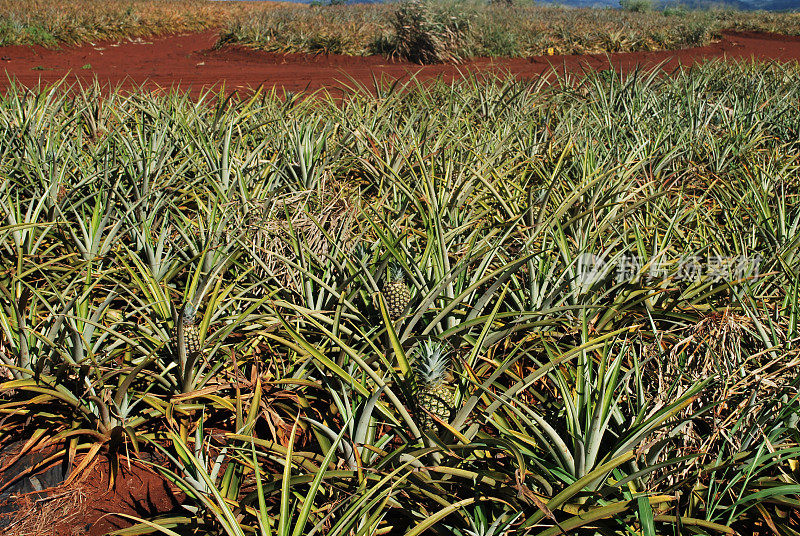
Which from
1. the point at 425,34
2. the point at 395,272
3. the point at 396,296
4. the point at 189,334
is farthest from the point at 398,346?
the point at 425,34

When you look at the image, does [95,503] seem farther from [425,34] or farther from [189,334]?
[425,34]

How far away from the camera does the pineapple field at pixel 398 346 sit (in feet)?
4.46

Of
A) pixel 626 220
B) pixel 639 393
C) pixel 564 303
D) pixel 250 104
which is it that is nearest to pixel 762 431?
pixel 639 393

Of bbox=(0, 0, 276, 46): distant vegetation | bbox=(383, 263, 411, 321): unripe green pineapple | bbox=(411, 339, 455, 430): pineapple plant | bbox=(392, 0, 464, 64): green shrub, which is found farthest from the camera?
bbox=(0, 0, 276, 46): distant vegetation

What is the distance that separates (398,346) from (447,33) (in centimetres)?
1083

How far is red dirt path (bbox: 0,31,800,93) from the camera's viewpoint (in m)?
8.62

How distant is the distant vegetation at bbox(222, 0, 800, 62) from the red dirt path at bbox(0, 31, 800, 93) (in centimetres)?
41

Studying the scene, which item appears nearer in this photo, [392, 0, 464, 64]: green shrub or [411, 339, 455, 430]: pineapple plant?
[411, 339, 455, 430]: pineapple plant

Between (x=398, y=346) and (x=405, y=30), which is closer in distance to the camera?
(x=398, y=346)

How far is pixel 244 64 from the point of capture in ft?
36.4

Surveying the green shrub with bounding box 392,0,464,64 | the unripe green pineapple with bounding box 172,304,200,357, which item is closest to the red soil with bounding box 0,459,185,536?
the unripe green pineapple with bounding box 172,304,200,357

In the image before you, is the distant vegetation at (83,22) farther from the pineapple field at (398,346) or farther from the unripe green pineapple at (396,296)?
the unripe green pineapple at (396,296)

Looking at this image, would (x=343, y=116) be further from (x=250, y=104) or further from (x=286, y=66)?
(x=286, y=66)

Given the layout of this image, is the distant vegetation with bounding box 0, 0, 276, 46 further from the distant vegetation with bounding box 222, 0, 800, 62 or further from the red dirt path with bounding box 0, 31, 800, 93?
the distant vegetation with bounding box 222, 0, 800, 62
